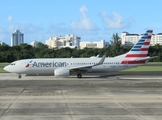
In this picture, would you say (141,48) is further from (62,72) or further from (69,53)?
(69,53)

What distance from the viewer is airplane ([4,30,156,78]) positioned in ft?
128

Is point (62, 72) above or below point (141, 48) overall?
below

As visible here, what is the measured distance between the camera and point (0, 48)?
133 metres

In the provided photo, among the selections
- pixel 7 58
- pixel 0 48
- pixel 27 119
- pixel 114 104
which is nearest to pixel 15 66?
pixel 114 104

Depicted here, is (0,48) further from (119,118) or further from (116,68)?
(119,118)

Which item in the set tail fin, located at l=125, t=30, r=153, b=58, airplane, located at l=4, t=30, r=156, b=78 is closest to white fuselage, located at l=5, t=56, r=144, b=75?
airplane, located at l=4, t=30, r=156, b=78

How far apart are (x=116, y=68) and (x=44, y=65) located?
31.7 feet

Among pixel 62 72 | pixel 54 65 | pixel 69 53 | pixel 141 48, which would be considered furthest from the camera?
pixel 69 53

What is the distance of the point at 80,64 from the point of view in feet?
132

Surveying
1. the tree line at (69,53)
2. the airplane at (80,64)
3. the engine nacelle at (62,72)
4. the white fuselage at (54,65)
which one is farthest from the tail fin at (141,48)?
the tree line at (69,53)

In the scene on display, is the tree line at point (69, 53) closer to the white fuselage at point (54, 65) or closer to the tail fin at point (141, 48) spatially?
the white fuselage at point (54, 65)

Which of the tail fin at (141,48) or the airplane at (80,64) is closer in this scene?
the airplane at (80,64)

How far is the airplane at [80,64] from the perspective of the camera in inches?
1539

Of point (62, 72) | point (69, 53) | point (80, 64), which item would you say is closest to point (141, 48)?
point (80, 64)
